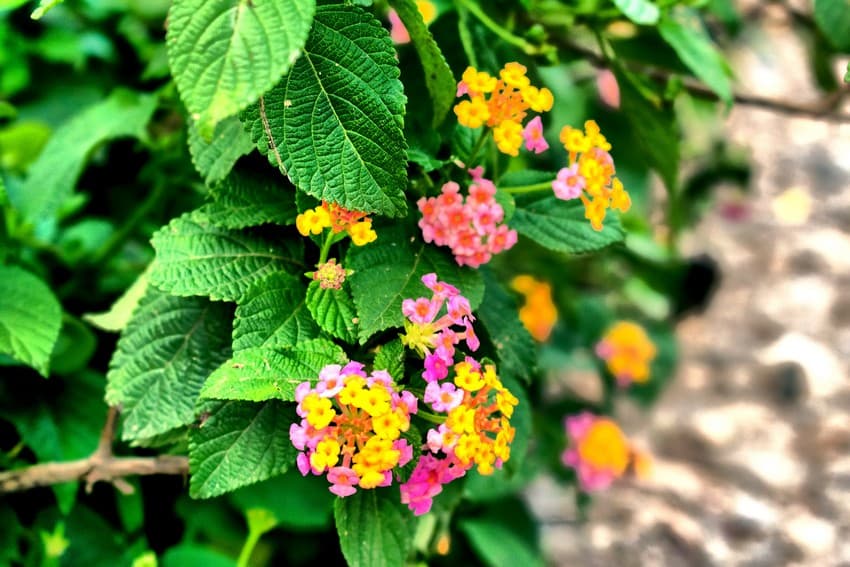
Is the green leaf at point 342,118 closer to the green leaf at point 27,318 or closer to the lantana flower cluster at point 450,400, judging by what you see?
the lantana flower cluster at point 450,400

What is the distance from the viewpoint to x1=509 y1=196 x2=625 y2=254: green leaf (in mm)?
777

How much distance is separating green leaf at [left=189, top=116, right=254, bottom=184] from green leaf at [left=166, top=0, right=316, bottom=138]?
0.16 m

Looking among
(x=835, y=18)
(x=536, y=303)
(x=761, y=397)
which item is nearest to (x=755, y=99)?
(x=835, y=18)

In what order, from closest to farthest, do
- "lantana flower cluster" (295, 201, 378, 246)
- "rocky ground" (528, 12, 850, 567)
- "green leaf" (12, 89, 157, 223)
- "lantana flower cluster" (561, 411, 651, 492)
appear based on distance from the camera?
"lantana flower cluster" (295, 201, 378, 246), "green leaf" (12, 89, 157, 223), "lantana flower cluster" (561, 411, 651, 492), "rocky ground" (528, 12, 850, 567)

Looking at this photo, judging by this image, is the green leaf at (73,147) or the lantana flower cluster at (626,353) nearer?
the green leaf at (73,147)

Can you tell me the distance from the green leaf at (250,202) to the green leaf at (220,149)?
0.01 metres

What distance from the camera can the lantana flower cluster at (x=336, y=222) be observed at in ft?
2.16

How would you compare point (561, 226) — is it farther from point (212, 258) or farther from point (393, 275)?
point (212, 258)

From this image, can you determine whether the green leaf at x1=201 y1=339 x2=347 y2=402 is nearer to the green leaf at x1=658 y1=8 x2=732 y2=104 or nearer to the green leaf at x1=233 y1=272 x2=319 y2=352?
the green leaf at x1=233 y1=272 x2=319 y2=352

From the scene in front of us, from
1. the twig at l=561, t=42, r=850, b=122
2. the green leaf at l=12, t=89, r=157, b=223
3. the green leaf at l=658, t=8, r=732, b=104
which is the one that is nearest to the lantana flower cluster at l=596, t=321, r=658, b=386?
the twig at l=561, t=42, r=850, b=122

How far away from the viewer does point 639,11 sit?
→ 35.4 inches

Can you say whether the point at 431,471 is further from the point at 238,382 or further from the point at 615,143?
the point at 615,143

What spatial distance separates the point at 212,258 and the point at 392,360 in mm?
197

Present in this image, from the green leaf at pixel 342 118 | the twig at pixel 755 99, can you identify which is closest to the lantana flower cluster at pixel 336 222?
the green leaf at pixel 342 118
